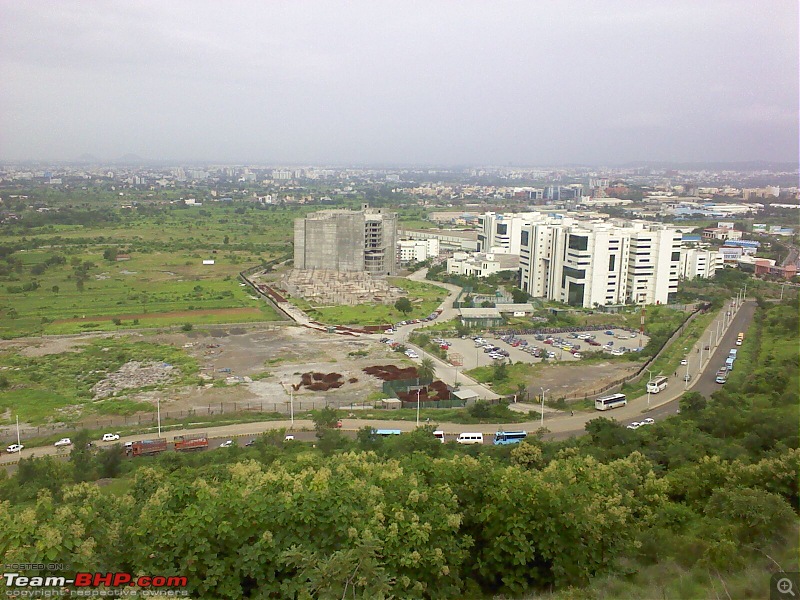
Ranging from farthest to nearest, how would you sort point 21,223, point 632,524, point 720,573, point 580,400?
point 21,223
point 580,400
point 632,524
point 720,573

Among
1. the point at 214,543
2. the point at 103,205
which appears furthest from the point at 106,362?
the point at 103,205

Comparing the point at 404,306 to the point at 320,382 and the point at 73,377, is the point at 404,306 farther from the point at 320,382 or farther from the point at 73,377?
the point at 73,377

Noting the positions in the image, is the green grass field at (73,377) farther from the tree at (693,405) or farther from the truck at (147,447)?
the tree at (693,405)

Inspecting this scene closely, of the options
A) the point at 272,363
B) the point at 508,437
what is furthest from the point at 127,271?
the point at 508,437

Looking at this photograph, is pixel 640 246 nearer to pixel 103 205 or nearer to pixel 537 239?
pixel 537 239

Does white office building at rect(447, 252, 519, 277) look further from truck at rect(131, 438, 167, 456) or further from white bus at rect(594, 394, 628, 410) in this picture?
truck at rect(131, 438, 167, 456)

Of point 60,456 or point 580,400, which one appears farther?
point 580,400

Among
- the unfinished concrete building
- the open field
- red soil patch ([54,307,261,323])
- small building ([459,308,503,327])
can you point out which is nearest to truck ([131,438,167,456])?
the open field
